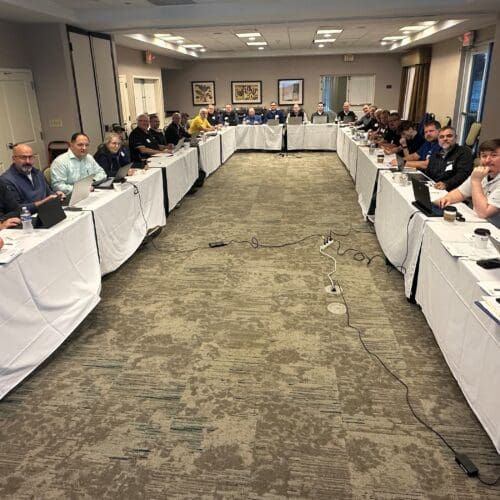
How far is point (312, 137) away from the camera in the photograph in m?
9.82

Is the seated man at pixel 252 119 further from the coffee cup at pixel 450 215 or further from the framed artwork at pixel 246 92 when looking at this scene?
the coffee cup at pixel 450 215

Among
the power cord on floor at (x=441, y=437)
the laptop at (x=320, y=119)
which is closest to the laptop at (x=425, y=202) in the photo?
the power cord on floor at (x=441, y=437)

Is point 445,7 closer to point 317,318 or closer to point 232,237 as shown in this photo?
point 232,237

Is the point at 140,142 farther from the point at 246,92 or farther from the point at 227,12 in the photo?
the point at 246,92

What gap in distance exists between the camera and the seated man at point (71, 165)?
11.8ft

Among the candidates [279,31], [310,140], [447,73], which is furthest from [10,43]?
[447,73]

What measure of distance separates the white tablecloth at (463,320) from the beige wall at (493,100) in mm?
4735

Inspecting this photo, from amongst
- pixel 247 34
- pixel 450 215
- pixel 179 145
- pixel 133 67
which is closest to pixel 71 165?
pixel 179 145

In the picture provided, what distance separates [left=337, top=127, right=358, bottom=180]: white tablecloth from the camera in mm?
6546

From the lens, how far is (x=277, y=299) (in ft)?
10.2

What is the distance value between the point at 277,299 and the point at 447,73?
8615 millimetres

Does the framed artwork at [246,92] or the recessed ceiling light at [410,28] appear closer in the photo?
the recessed ceiling light at [410,28]

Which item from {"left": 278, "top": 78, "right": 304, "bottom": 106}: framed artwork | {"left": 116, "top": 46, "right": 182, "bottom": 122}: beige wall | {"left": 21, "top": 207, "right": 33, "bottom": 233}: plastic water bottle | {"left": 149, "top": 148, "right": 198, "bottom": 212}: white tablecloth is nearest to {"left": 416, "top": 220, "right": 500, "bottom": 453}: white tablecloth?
{"left": 21, "top": 207, "right": 33, "bottom": 233}: plastic water bottle

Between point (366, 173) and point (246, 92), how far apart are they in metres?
9.20
